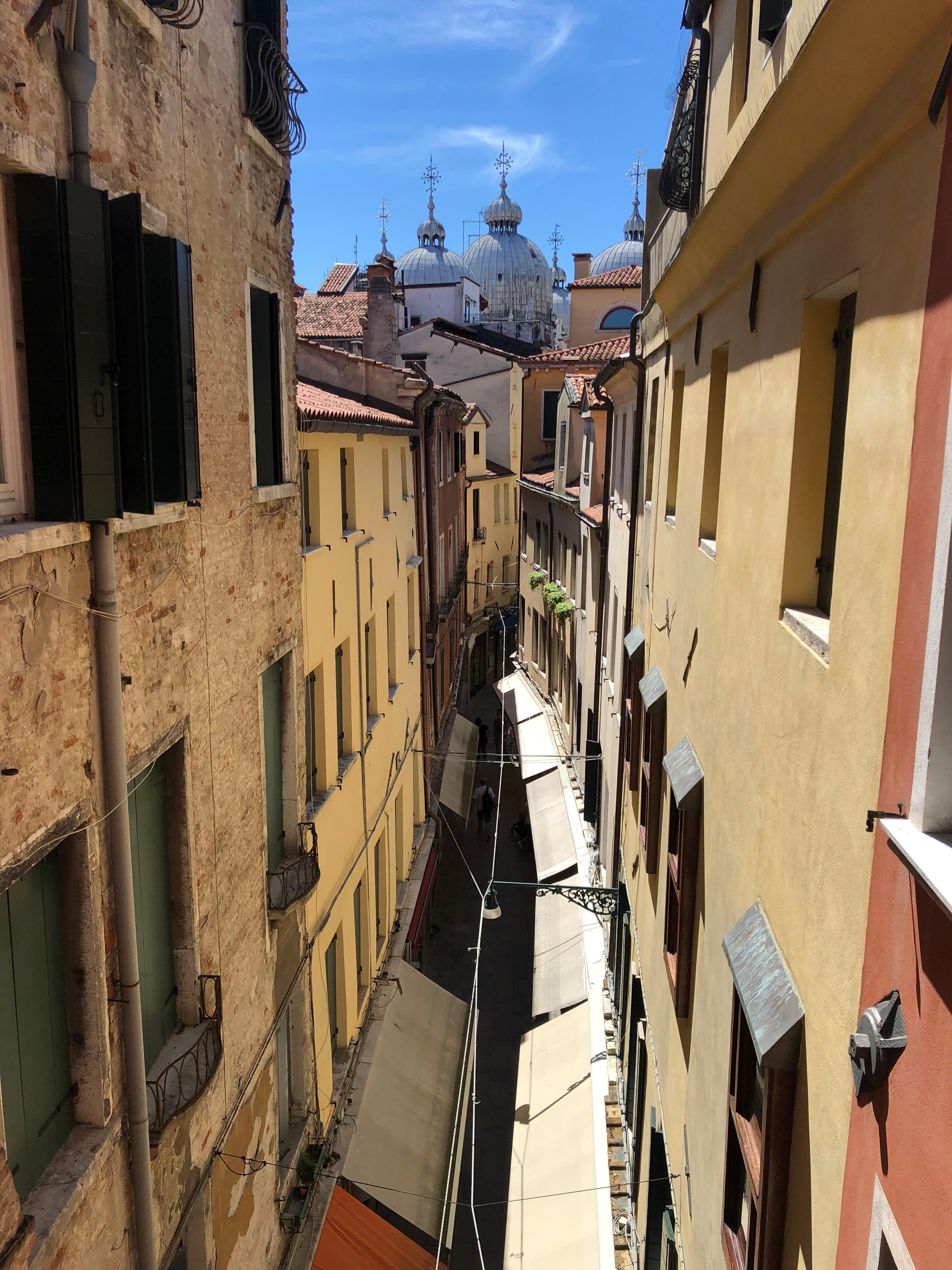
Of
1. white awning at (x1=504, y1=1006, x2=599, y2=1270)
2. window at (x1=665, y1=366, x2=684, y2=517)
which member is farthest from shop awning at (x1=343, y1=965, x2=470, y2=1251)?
window at (x1=665, y1=366, x2=684, y2=517)

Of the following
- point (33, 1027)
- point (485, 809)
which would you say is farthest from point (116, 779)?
point (485, 809)

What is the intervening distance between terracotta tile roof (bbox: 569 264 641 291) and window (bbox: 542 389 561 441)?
5.56 metres

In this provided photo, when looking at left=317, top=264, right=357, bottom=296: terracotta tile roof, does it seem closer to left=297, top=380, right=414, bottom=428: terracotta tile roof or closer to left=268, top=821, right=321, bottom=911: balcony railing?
left=297, top=380, right=414, bottom=428: terracotta tile roof

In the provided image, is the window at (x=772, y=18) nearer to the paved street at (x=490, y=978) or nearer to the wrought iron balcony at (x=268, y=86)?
the wrought iron balcony at (x=268, y=86)

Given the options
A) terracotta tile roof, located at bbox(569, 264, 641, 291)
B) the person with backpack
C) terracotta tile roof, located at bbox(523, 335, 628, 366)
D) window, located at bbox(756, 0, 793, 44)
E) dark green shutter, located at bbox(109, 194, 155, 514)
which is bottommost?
the person with backpack

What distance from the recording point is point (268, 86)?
710 cm

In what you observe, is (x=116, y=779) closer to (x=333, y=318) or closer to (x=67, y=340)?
(x=67, y=340)

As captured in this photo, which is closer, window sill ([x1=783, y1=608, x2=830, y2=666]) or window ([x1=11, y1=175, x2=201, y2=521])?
window sill ([x1=783, y1=608, x2=830, y2=666])

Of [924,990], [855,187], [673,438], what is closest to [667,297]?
[673,438]

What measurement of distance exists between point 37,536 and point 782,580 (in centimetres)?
318

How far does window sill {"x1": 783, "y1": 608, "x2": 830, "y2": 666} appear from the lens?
3762 millimetres

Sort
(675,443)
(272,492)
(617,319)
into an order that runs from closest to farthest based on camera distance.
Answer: (272,492) < (675,443) < (617,319)

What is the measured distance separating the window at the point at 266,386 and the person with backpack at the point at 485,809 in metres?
15.8

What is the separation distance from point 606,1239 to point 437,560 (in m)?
15.3
